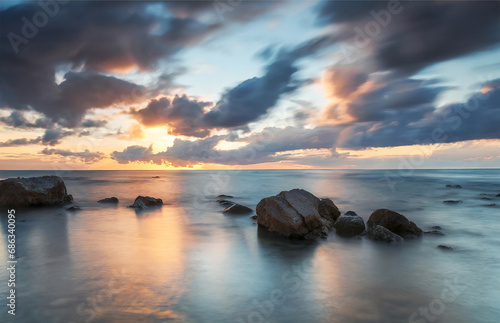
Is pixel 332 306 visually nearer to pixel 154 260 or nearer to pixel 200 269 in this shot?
pixel 200 269

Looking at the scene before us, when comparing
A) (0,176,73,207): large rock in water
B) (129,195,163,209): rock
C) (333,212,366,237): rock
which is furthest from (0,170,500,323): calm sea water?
(0,176,73,207): large rock in water

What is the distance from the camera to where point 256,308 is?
288 inches

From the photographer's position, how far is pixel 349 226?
14.7 metres

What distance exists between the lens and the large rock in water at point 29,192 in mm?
21859

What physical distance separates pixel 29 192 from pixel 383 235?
968 inches

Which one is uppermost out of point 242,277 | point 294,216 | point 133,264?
point 294,216

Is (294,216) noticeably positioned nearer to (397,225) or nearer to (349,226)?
(349,226)

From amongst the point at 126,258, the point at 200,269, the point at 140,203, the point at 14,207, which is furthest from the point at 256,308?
the point at 14,207

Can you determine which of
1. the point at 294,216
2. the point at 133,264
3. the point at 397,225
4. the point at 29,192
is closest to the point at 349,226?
the point at 397,225

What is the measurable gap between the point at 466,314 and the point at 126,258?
10.8 meters

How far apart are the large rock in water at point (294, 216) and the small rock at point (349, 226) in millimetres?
515

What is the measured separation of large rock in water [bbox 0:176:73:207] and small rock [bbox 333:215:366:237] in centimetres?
2197

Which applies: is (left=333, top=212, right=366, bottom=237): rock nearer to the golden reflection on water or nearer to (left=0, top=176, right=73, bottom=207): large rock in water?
the golden reflection on water

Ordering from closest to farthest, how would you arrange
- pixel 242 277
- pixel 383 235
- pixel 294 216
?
pixel 242 277, pixel 383 235, pixel 294 216
